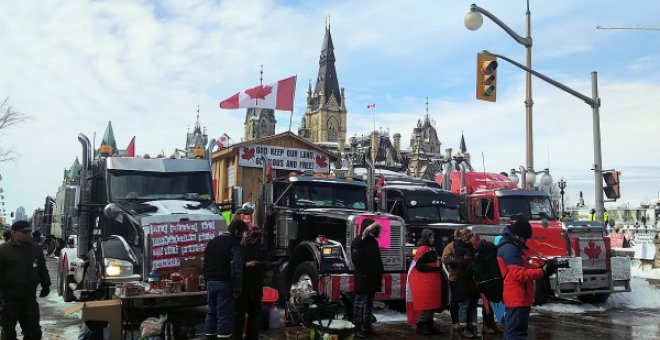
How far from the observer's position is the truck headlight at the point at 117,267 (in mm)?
8812

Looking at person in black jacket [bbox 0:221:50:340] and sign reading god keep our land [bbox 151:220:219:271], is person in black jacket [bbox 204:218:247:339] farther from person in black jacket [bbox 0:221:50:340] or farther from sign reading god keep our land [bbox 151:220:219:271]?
person in black jacket [bbox 0:221:50:340]

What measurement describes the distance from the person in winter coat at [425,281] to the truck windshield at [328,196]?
334 cm

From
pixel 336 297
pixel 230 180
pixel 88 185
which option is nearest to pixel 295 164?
pixel 230 180

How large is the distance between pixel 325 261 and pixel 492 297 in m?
3.70

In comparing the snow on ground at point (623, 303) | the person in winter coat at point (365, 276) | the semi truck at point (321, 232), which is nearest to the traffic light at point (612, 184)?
the snow on ground at point (623, 303)

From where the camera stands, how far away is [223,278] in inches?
→ 286

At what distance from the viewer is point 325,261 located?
9.81m

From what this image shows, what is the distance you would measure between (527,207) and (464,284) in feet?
21.5

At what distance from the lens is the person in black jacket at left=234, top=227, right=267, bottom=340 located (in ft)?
23.8

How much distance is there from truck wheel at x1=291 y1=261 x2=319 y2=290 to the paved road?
1089mm

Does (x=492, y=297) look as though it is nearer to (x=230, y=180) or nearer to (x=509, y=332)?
(x=509, y=332)

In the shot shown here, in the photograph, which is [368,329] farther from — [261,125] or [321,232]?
[261,125]

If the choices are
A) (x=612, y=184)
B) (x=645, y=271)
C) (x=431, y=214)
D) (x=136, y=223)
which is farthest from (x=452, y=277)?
(x=645, y=271)

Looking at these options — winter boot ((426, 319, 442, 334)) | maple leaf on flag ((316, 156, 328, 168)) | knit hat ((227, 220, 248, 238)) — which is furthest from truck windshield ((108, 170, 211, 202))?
maple leaf on flag ((316, 156, 328, 168))
